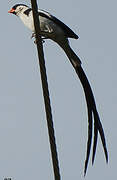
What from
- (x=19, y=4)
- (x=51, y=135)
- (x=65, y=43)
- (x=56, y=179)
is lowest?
(x=56, y=179)

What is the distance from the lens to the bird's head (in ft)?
16.0

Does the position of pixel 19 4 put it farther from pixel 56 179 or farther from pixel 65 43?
pixel 56 179

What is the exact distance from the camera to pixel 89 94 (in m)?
2.95

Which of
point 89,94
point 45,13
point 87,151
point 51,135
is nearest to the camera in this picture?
point 51,135

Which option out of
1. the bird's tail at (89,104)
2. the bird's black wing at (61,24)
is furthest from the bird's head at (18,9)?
the bird's tail at (89,104)

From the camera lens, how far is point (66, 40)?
3.96 m

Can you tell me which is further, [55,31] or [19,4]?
[19,4]

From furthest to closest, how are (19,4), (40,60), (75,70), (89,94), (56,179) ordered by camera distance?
(19,4) < (75,70) < (89,94) < (40,60) < (56,179)

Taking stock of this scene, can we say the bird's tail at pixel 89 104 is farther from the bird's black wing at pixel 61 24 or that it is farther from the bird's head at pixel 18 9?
the bird's head at pixel 18 9

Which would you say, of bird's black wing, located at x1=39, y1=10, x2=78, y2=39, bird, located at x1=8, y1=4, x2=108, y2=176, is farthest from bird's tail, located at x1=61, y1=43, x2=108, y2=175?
bird's black wing, located at x1=39, y1=10, x2=78, y2=39

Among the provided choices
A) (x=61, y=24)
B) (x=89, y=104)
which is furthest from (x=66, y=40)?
(x=89, y=104)

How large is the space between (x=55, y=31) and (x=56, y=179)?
248cm

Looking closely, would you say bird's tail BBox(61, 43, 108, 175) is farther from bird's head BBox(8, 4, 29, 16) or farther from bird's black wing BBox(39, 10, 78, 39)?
bird's head BBox(8, 4, 29, 16)

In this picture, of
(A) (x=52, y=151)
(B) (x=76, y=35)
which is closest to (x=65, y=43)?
(B) (x=76, y=35)
